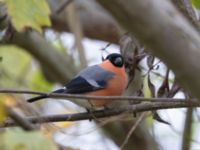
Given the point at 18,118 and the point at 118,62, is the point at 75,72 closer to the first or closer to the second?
the point at 118,62

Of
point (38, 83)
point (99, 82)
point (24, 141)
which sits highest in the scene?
point (24, 141)

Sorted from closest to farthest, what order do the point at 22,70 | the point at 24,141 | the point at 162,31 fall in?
1. the point at 162,31
2. the point at 24,141
3. the point at 22,70

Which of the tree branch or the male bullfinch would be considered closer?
the tree branch

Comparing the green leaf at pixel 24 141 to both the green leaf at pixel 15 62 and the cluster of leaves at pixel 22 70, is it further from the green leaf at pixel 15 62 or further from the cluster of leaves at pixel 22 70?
the green leaf at pixel 15 62

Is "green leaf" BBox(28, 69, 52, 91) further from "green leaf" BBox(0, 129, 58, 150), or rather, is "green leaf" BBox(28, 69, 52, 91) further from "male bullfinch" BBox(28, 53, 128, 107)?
"green leaf" BBox(0, 129, 58, 150)

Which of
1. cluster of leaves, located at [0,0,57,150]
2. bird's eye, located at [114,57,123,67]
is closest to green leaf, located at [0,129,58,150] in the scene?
cluster of leaves, located at [0,0,57,150]

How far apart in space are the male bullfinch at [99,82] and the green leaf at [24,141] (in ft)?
3.39

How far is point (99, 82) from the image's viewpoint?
225 centimetres

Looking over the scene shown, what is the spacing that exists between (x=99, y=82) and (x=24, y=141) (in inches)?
50.4

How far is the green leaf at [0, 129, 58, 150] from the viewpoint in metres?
0.96

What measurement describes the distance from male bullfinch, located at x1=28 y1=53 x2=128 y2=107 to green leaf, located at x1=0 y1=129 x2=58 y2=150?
3.39ft

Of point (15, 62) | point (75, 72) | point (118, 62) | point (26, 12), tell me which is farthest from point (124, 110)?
point (15, 62)

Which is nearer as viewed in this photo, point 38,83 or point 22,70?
point 38,83

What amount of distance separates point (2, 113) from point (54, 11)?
2.27 m
